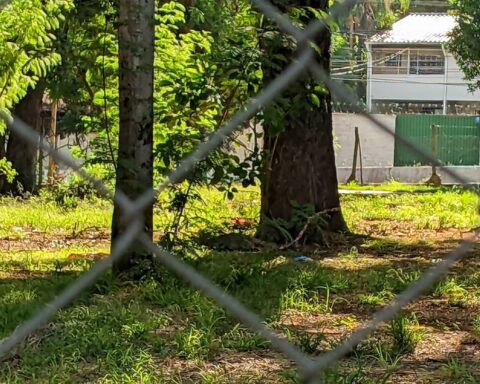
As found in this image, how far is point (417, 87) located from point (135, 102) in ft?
14.2

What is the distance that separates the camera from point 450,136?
23.2 feet

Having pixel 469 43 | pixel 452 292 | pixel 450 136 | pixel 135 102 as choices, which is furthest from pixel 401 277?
pixel 469 43

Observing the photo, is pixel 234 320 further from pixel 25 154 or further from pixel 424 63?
pixel 25 154

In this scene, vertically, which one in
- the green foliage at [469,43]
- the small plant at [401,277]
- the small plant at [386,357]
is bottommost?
the small plant at [386,357]

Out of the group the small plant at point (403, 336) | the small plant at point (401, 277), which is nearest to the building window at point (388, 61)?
the small plant at point (401, 277)

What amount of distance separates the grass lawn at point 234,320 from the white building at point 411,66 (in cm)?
79

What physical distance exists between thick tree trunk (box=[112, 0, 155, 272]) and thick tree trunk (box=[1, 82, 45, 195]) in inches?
238

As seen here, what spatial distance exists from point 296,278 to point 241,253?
92cm

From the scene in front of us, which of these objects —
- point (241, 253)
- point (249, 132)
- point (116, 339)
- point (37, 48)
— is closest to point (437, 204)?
point (241, 253)

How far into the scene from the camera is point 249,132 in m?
3.84

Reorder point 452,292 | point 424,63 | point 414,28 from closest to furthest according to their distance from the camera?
point 414,28
point 452,292
point 424,63

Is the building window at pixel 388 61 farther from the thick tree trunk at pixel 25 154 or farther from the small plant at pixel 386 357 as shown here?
the thick tree trunk at pixel 25 154

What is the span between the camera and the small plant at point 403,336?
2.61m

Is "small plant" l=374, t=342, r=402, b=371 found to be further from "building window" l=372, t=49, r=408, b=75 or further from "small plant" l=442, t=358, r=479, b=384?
"building window" l=372, t=49, r=408, b=75
